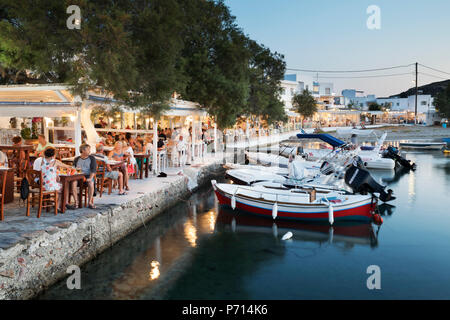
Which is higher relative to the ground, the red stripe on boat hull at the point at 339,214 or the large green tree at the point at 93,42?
the large green tree at the point at 93,42

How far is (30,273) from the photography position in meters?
6.65

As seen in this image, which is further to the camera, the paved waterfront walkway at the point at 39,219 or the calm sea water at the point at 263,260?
the calm sea water at the point at 263,260

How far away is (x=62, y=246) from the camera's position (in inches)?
297

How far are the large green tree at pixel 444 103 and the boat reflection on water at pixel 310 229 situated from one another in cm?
6477

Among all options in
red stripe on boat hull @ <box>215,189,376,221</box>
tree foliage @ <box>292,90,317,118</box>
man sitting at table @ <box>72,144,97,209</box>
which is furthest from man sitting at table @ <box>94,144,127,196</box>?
tree foliage @ <box>292,90,317,118</box>

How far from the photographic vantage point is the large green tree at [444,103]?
67.8 meters

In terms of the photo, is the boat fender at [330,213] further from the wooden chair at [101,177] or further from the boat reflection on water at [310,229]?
the wooden chair at [101,177]

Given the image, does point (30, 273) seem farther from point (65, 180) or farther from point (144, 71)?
point (144, 71)

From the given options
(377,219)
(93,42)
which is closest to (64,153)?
(93,42)

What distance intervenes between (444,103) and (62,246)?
2918 inches

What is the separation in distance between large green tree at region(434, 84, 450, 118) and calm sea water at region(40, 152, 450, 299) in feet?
201

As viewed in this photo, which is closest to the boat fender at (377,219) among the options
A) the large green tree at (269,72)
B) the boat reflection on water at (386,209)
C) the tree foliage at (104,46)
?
the boat reflection on water at (386,209)
